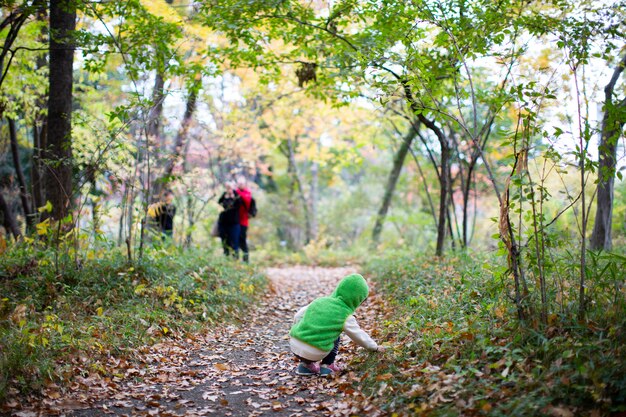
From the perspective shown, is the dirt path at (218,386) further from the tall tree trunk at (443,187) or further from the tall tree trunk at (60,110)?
the tall tree trunk at (443,187)

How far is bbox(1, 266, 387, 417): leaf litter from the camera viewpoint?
425 centimetres

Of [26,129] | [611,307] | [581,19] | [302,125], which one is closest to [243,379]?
[611,307]

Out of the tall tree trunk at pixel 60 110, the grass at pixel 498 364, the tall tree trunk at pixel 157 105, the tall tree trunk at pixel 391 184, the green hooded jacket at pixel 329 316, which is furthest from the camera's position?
the tall tree trunk at pixel 391 184

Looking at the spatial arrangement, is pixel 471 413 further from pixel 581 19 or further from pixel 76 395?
pixel 581 19

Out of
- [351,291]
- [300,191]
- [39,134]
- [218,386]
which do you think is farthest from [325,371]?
[300,191]

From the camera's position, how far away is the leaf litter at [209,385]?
14.0 feet

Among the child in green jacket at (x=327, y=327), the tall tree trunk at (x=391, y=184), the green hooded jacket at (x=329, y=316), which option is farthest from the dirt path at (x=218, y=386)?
the tall tree trunk at (x=391, y=184)

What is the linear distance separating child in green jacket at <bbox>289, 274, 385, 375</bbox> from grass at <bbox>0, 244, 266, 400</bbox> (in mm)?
1930

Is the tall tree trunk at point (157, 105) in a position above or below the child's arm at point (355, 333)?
above

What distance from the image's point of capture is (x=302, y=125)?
1839 centimetres

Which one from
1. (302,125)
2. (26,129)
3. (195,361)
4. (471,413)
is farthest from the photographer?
(302,125)

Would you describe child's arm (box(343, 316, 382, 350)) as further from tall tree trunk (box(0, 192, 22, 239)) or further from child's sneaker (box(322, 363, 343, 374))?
tall tree trunk (box(0, 192, 22, 239))

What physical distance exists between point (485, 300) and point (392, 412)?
2.15 m

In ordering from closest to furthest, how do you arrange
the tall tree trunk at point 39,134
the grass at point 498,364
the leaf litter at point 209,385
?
the grass at point 498,364
the leaf litter at point 209,385
the tall tree trunk at point 39,134
